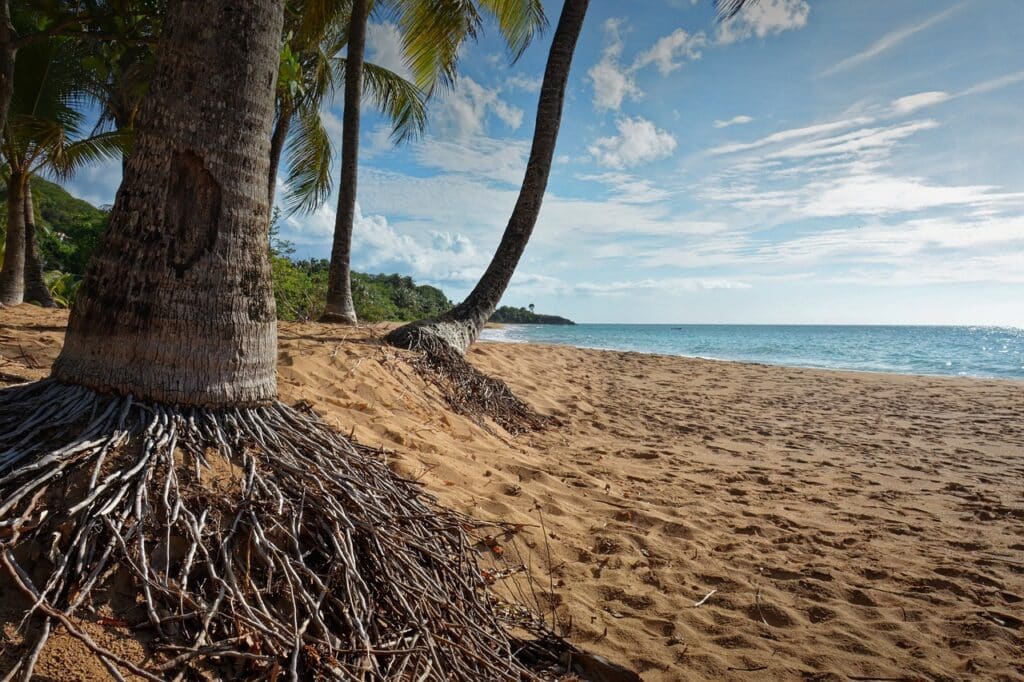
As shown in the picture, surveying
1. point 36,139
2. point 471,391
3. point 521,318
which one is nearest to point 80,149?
point 36,139

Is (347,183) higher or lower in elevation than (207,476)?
higher

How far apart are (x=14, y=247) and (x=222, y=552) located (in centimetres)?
1209

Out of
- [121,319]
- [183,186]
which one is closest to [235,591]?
[121,319]

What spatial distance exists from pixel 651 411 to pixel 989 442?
183 inches

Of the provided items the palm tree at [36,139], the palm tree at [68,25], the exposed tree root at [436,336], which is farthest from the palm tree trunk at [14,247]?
the exposed tree root at [436,336]

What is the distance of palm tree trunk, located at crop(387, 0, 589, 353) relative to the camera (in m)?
7.17

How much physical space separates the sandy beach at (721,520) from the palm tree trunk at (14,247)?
4.12m

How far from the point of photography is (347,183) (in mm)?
9484

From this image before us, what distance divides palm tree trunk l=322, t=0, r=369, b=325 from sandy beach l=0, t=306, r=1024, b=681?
176 centimetres

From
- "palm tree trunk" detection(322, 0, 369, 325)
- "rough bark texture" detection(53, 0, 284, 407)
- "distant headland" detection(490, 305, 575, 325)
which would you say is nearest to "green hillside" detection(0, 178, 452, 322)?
"palm tree trunk" detection(322, 0, 369, 325)

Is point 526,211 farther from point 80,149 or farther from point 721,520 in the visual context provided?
point 80,149

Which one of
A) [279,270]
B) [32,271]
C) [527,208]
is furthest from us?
[279,270]

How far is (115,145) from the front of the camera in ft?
36.2

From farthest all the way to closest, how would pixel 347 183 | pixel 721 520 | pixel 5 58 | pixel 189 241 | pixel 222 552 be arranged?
pixel 347 183
pixel 5 58
pixel 721 520
pixel 189 241
pixel 222 552
